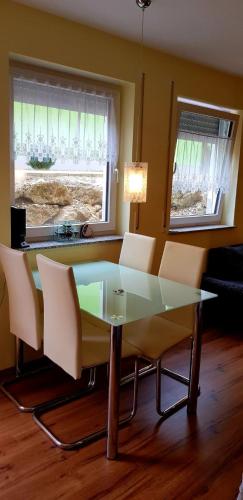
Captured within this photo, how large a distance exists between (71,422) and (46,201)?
1624 millimetres

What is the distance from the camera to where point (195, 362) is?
245cm

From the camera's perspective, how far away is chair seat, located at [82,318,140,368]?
2.15 m

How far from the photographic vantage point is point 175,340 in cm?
246

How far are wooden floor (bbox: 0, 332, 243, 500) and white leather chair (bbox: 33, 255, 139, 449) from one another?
Result: 0.11 meters

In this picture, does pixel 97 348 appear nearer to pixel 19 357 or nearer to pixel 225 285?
pixel 19 357

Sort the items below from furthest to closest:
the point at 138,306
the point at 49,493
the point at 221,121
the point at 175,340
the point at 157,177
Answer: the point at 221,121 < the point at 157,177 < the point at 175,340 < the point at 138,306 < the point at 49,493

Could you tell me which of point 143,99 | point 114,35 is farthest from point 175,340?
point 114,35

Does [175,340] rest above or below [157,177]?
A: below

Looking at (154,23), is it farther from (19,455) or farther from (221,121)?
(19,455)

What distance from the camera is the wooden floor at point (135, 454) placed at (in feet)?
6.12

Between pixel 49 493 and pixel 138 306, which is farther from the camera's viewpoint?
pixel 138 306

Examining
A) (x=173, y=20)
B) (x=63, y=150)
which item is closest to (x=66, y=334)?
(x=63, y=150)

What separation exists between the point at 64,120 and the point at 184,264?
139cm

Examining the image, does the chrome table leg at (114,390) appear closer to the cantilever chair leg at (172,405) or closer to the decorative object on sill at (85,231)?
the cantilever chair leg at (172,405)
